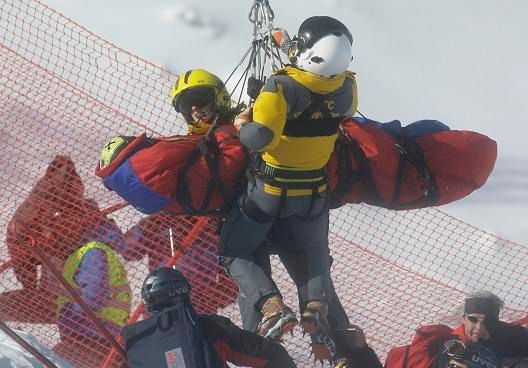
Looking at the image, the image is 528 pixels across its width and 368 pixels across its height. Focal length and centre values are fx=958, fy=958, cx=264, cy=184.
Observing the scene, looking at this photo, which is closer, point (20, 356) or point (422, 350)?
point (422, 350)

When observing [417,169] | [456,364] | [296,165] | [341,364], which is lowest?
[341,364]

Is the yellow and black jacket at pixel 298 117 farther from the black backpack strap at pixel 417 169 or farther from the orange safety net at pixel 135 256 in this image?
the orange safety net at pixel 135 256

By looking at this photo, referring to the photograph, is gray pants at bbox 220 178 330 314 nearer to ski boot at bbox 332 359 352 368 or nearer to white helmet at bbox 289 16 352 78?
ski boot at bbox 332 359 352 368

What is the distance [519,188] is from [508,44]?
7.40 ft

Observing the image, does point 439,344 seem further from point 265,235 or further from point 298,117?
point 298,117

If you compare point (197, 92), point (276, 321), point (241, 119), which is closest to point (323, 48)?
point (241, 119)

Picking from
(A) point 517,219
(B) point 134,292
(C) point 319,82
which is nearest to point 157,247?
(B) point 134,292

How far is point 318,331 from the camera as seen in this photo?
A: 4.95 metres

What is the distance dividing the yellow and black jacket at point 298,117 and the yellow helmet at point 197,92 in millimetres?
794

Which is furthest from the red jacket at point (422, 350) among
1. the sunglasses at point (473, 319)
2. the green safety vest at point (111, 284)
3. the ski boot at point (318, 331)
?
the green safety vest at point (111, 284)

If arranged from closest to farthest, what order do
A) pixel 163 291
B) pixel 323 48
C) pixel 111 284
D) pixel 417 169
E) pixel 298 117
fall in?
pixel 323 48 < pixel 298 117 < pixel 163 291 < pixel 417 169 < pixel 111 284

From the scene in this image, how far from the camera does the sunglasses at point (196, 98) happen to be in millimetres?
5574

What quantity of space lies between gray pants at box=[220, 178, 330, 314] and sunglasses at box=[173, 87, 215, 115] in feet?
2.42

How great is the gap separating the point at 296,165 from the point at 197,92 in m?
0.96
